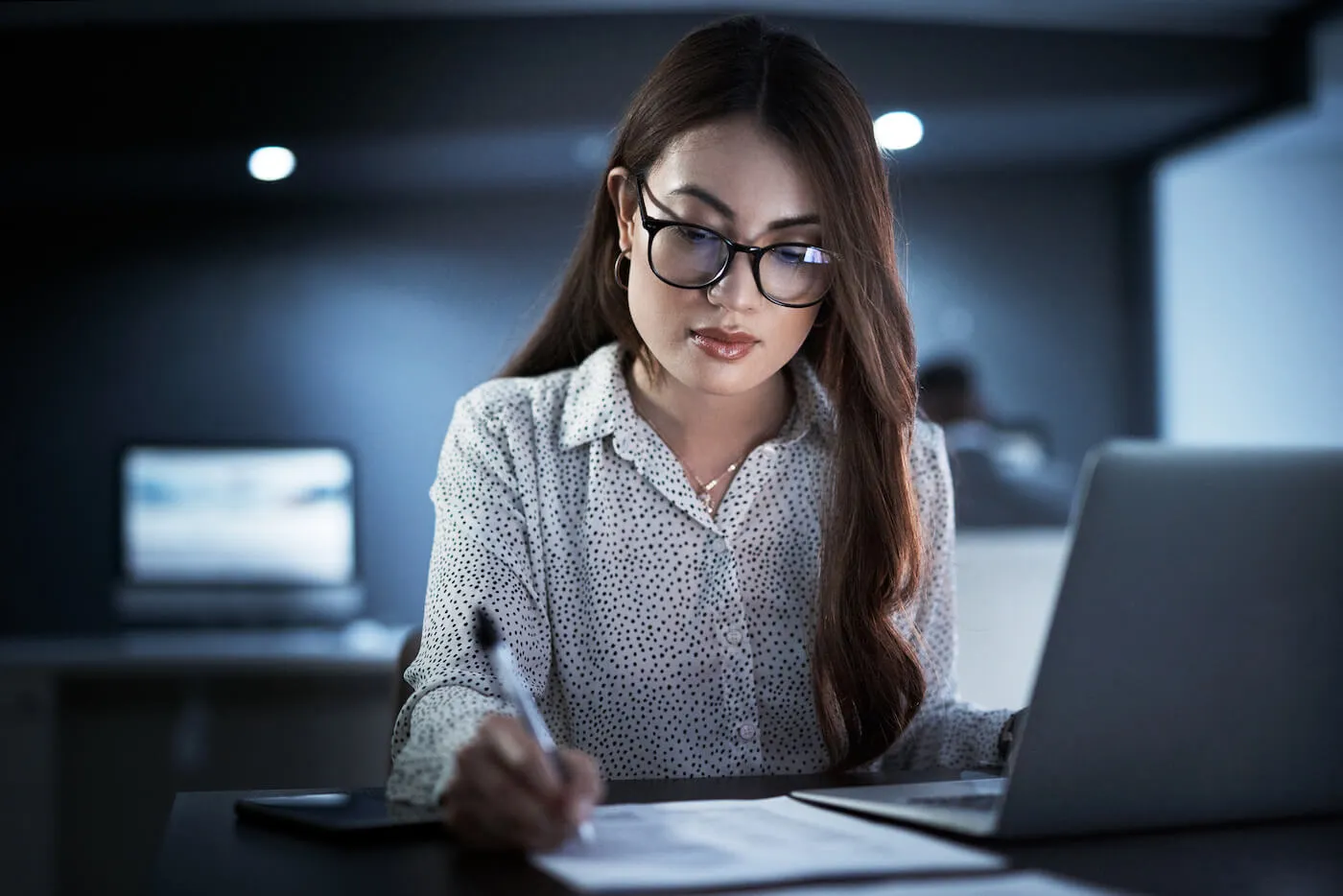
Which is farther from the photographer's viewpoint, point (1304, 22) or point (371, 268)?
point (371, 268)

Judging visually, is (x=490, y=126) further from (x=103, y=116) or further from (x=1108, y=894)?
(x=1108, y=894)

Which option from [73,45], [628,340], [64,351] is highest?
[73,45]

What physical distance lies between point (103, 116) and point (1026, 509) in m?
3.08

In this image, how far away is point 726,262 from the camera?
1.40 metres

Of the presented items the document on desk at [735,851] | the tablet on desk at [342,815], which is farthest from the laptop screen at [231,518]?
the document on desk at [735,851]

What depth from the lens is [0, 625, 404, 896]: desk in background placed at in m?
3.66

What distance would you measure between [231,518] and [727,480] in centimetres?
327

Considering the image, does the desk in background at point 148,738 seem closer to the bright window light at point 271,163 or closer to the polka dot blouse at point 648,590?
the bright window light at point 271,163

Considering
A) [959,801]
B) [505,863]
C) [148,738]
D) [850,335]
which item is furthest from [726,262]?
[148,738]

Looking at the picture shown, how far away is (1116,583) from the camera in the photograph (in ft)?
2.92

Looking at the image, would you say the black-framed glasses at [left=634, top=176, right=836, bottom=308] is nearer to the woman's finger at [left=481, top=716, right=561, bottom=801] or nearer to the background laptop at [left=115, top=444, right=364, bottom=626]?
the woman's finger at [left=481, top=716, right=561, bottom=801]

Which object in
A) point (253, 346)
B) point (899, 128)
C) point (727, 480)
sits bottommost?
point (727, 480)

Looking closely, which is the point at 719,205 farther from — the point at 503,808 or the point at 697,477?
the point at 503,808

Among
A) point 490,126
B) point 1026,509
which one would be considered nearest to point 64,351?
point 490,126
